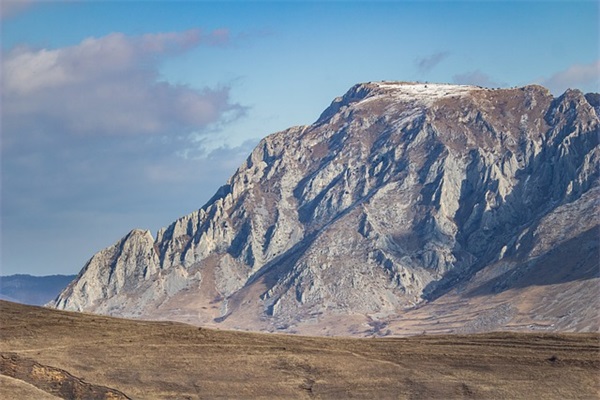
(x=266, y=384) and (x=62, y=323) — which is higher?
(x=62, y=323)

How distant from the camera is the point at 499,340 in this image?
12025 centimetres

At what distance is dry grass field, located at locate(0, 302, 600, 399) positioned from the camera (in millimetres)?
105250

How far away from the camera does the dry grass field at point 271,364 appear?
345 feet

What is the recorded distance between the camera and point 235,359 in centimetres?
11275

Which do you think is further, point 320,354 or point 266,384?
point 320,354

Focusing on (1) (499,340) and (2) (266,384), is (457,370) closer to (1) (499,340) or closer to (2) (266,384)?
(1) (499,340)

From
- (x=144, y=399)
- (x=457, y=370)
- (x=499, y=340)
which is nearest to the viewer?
(x=144, y=399)

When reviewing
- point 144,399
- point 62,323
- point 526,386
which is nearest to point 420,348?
point 526,386

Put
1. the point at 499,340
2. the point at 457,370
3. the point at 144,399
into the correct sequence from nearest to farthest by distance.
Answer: the point at 144,399 → the point at 457,370 → the point at 499,340

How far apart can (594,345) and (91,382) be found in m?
55.8

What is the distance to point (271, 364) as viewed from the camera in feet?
369

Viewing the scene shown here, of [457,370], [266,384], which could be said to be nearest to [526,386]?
[457,370]

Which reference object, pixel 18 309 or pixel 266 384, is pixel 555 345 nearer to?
pixel 266 384

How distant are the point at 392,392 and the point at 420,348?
41.2 ft
